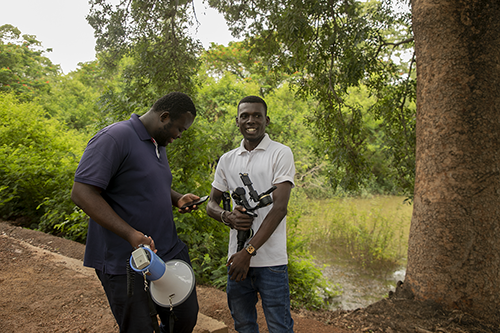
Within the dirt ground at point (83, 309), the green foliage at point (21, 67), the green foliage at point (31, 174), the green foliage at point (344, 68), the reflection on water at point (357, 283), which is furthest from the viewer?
the green foliage at point (21, 67)

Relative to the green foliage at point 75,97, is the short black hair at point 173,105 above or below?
below

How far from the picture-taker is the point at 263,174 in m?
2.42

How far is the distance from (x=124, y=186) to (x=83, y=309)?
2.11 m

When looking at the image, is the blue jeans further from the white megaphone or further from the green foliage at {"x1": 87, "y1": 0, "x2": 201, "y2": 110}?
the green foliage at {"x1": 87, "y1": 0, "x2": 201, "y2": 110}

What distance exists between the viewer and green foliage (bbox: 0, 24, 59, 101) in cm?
1609

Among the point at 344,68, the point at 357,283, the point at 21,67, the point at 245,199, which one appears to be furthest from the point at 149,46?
the point at 21,67

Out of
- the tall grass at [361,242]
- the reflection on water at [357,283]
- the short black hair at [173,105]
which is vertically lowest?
the reflection on water at [357,283]

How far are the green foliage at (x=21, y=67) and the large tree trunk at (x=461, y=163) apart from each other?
1626 cm

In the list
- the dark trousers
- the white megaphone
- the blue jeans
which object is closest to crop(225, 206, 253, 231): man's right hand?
the blue jeans

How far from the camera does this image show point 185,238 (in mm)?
5129

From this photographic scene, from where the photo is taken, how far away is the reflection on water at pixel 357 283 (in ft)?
24.5

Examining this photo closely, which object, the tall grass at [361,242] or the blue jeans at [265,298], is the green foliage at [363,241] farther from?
the blue jeans at [265,298]

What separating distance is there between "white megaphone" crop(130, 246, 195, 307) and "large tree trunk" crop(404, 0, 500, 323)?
321 cm

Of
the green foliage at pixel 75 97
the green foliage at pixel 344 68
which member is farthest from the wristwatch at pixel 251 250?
the green foliage at pixel 75 97
